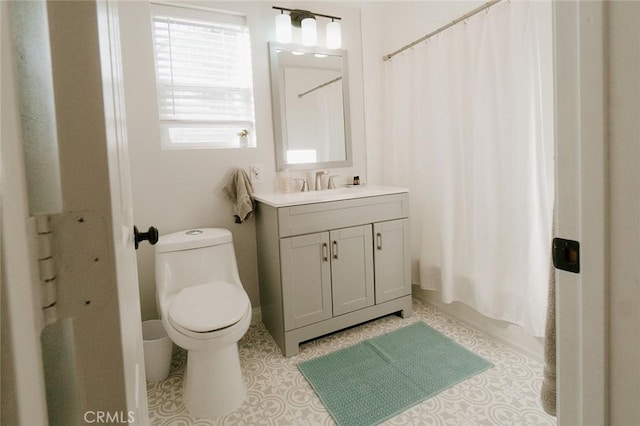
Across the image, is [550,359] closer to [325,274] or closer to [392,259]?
[325,274]

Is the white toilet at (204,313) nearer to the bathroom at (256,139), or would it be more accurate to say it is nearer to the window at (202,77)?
the bathroom at (256,139)

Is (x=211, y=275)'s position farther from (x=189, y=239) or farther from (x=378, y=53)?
(x=378, y=53)

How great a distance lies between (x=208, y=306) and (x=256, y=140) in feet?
3.87

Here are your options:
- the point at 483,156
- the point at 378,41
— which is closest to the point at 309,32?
the point at 378,41

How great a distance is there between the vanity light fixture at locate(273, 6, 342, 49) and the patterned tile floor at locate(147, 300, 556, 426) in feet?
6.73

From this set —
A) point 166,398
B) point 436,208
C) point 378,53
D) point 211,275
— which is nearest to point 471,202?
point 436,208

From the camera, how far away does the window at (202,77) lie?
211cm

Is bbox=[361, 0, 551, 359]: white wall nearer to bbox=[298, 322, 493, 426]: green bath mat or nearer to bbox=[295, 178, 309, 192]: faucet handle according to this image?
bbox=[298, 322, 493, 426]: green bath mat

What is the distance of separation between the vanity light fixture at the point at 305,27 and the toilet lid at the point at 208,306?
1688 millimetres

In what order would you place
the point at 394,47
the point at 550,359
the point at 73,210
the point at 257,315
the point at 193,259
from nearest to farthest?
the point at 73,210, the point at 550,359, the point at 193,259, the point at 257,315, the point at 394,47

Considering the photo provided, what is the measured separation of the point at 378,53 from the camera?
273 centimetres

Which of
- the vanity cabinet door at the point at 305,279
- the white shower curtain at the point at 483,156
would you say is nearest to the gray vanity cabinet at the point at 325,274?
the vanity cabinet door at the point at 305,279

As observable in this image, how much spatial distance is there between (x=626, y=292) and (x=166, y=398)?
6.10ft

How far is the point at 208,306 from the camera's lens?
1.65 metres
